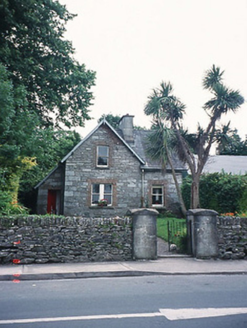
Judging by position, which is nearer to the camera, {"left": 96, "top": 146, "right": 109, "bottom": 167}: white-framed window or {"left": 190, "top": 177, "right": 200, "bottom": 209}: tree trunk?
{"left": 190, "top": 177, "right": 200, "bottom": 209}: tree trunk

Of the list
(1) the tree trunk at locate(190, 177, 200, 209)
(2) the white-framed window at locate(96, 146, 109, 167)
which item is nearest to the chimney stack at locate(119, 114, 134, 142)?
(2) the white-framed window at locate(96, 146, 109, 167)

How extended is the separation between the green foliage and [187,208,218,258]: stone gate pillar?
5.94 meters

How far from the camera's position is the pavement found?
8.36 metres

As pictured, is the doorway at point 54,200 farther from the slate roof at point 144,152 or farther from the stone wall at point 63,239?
the stone wall at point 63,239

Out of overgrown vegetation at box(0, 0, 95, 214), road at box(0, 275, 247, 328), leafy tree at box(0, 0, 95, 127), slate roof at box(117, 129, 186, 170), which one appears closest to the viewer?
road at box(0, 275, 247, 328)

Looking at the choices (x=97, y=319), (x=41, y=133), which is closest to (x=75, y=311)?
(x=97, y=319)

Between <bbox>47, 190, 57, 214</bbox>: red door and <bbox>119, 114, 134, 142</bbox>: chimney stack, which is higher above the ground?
<bbox>119, 114, 134, 142</bbox>: chimney stack

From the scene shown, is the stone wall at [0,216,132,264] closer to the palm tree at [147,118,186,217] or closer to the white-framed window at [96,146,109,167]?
the palm tree at [147,118,186,217]

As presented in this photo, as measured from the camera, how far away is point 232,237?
1141cm

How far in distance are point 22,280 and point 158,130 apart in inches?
571

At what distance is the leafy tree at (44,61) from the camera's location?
15.6m

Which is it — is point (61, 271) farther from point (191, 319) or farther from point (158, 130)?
point (158, 130)

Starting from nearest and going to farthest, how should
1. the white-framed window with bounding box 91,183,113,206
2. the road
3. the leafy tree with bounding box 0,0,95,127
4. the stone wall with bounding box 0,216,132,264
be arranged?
the road
the stone wall with bounding box 0,216,132,264
the leafy tree with bounding box 0,0,95,127
the white-framed window with bounding box 91,183,113,206

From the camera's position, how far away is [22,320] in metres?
4.82
